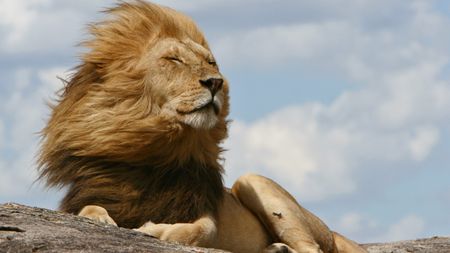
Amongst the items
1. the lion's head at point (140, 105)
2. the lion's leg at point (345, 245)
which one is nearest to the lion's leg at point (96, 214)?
the lion's head at point (140, 105)

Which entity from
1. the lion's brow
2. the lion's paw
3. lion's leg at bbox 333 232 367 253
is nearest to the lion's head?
the lion's brow

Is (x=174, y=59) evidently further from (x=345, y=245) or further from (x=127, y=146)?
(x=345, y=245)

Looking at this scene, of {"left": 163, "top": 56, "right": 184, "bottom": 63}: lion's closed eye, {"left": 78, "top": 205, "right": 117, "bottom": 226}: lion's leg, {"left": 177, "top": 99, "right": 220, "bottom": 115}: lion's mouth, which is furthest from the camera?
{"left": 163, "top": 56, "right": 184, "bottom": 63}: lion's closed eye

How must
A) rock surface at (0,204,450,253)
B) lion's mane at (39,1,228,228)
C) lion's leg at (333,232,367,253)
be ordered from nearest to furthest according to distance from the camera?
1. rock surface at (0,204,450,253)
2. lion's mane at (39,1,228,228)
3. lion's leg at (333,232,367,253)

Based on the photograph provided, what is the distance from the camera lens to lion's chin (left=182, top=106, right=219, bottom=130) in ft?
19.0

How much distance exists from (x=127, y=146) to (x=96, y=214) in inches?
21.3

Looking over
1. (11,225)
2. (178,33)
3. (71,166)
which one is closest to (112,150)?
(71,166)

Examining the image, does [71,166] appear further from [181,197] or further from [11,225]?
[11,225]

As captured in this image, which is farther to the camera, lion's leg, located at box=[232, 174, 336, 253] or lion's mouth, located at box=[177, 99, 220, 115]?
lion's leg, located at box=[232, 174, 336, 253]

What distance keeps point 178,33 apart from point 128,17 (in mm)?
297

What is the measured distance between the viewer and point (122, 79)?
20.1 ft

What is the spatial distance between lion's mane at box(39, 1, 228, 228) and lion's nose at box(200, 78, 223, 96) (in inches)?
8.8

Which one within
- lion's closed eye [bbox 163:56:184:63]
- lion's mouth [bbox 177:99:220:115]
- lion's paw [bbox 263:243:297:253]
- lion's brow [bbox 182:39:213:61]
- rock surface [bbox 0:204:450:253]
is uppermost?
lion's brow [bbox 182:39:213:61]

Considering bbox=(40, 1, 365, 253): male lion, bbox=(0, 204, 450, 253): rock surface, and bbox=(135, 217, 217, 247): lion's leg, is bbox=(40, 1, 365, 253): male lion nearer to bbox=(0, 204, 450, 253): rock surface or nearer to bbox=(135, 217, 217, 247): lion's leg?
bbox=(135, 217, 217, 247): lion's leg
